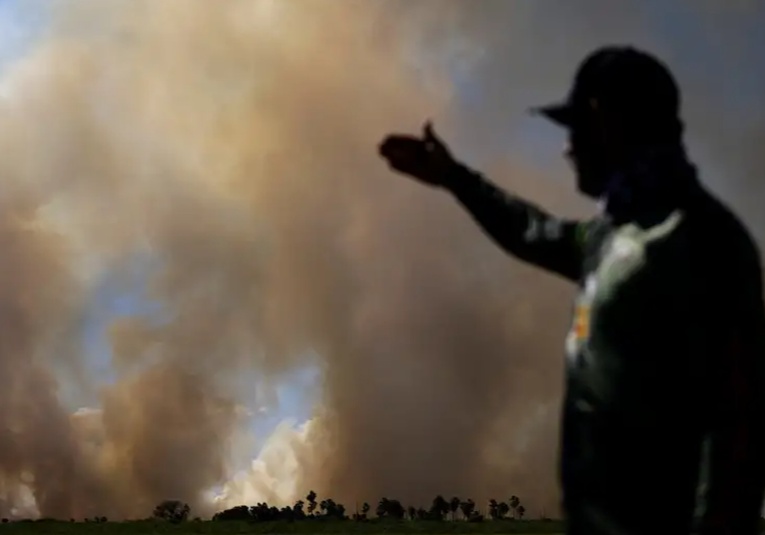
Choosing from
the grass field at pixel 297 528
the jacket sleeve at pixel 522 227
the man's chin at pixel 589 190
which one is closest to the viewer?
the man's chin at pixel 589 190

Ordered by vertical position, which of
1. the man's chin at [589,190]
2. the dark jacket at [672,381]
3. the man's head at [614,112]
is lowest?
the dark jacket at [672,381]

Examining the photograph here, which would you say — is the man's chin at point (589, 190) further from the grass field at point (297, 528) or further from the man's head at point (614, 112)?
the grass field at point (297, 528)

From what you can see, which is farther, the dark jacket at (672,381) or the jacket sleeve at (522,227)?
the jacket sleeve at (522,227)

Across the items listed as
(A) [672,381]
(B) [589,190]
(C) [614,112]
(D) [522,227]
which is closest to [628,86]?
(C) [614,112]

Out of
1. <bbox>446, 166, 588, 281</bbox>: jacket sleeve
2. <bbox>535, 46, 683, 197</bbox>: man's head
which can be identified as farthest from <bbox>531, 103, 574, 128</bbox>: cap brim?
<bbox>446, 166, 588, 281</bbox>: jacket sleeve

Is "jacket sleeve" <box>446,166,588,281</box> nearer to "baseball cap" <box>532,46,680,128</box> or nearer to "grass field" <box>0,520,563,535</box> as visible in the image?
"baseball cap" <box>532,46,680,128</box>

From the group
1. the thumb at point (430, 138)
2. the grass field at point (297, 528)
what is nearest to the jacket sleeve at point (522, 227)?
the thumb at point (430, 138)

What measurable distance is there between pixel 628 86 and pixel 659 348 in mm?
1275

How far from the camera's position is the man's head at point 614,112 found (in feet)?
19.8

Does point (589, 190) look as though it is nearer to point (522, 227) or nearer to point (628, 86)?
point (628, 86)

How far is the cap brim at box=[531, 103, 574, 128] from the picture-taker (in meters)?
6.34

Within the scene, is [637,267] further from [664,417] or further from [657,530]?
[657,530]

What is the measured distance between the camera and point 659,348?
5715mm

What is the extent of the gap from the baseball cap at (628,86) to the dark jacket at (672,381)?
347 millimetres
